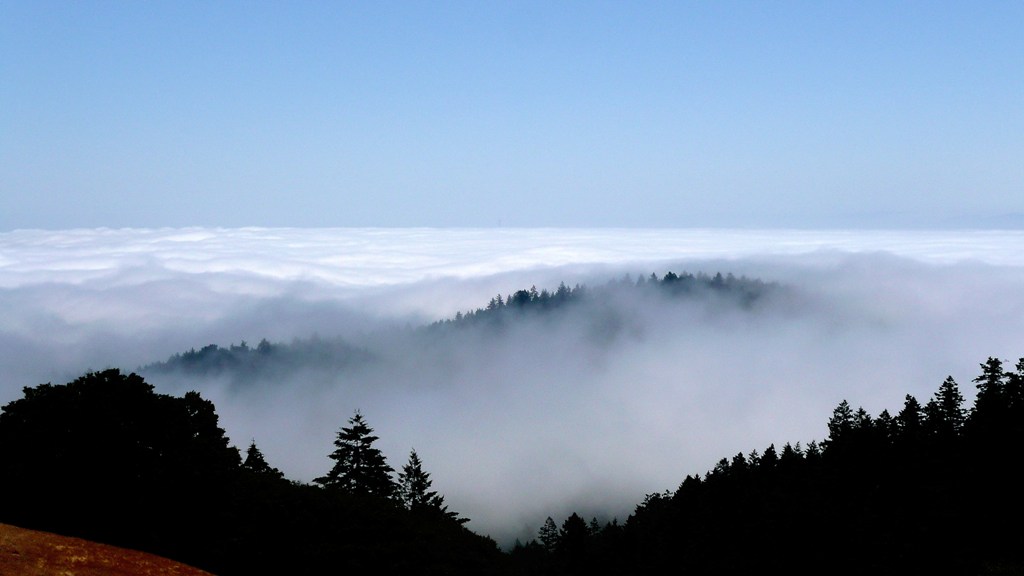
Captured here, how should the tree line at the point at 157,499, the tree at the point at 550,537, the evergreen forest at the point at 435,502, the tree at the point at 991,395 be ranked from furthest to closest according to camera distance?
the tree at the point at 550,537 → the tree at the point at 991,395 → the evergreen forest at the point at 435,502 → the tree line at the point at 157,499

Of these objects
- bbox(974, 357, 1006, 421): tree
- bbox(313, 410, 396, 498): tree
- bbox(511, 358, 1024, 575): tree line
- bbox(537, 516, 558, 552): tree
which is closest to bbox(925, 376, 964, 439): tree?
bbox(511, 358, 1024, 575): tree line

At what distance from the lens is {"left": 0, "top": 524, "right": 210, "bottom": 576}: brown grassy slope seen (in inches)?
727

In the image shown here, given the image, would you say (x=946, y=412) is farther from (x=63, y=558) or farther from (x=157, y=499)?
(x=63, y=558)

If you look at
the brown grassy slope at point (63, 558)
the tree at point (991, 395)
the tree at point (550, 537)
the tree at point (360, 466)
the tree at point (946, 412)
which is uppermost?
the brown grassy slope at point (63, 558)

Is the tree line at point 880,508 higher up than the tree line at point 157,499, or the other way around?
the tree line at point 157,499

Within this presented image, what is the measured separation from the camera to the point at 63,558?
19.3m

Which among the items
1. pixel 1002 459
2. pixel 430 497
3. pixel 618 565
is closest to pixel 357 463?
pixel 430 497

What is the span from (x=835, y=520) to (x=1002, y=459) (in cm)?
1250

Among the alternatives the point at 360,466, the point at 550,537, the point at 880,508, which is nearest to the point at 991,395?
the point at 880,508

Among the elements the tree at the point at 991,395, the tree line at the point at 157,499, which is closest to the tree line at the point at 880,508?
the tree at the point at 991,395

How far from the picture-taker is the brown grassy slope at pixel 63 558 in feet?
60.5

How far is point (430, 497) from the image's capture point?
271 feet

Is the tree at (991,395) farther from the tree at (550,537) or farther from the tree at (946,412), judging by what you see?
the tree at (550,537)

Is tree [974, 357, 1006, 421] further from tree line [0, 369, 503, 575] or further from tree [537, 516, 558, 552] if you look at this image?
tree [537, 516, 558, 552]
